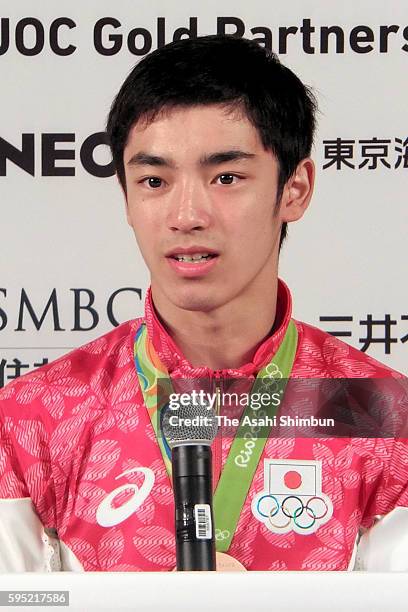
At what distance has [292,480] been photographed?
76.3 inches

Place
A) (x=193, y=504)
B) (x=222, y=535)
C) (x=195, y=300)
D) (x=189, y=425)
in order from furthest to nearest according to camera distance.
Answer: (x=195, y=300), (x=222, y=535), (x=189, y=425), (x=193, y=504)

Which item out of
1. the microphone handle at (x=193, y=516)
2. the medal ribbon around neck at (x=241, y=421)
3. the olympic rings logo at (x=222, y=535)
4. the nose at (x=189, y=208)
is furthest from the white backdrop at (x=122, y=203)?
the microphone handle at (x=193, y=516)

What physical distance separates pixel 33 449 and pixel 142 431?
207 millimetres

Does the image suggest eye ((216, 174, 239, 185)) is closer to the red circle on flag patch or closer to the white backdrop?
the white backdrop

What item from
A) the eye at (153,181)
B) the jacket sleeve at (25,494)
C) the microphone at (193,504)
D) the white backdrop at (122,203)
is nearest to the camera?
the microphone at (193,504)

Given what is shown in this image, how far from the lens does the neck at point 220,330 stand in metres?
2.06

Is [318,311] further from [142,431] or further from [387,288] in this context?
[142,431]

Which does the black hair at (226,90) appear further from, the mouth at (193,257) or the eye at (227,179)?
the mouth at (193,257)

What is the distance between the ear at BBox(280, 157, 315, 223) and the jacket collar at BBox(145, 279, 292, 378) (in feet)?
0.68

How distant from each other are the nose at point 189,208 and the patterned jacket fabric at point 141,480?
0.67 feet

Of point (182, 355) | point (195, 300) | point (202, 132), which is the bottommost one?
point (182, 355)

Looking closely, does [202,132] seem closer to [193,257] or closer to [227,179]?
[227,179]

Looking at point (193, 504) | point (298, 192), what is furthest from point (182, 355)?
point (193, 504)

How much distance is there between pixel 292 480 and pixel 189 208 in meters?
0.54
